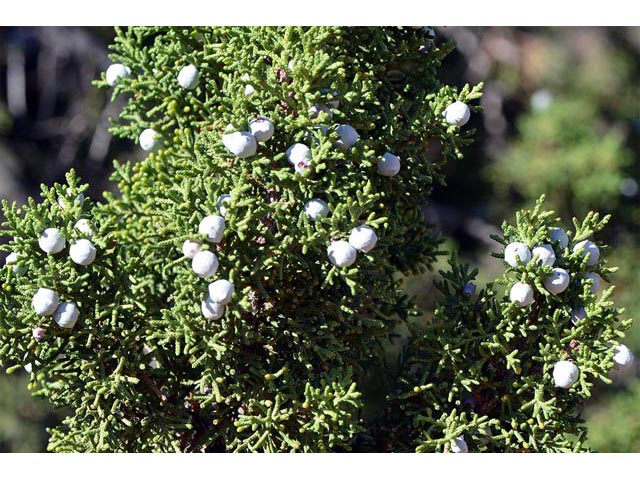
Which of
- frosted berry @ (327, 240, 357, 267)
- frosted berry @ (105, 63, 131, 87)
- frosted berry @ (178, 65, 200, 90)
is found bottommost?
frosted berry @ (327, 240, 357, 267)

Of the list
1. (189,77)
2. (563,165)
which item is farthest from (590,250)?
(563,165)

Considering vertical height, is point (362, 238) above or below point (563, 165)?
below

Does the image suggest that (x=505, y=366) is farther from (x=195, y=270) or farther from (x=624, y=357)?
(x=195, y=270)

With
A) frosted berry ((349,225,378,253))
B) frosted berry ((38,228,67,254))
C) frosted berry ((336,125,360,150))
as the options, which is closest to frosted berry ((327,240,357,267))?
frosted berry ((349,225,378,253))

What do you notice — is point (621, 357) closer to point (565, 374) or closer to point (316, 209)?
point (565, 374)

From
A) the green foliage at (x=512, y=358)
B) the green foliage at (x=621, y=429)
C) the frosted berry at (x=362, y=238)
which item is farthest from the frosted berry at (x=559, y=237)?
the green foliage at (x=621, y=429)

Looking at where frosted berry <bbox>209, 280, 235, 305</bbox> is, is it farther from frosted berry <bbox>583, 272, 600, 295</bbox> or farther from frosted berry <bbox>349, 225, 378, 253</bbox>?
frosted berry <bbox>583, 272, 600, 295</bbox>

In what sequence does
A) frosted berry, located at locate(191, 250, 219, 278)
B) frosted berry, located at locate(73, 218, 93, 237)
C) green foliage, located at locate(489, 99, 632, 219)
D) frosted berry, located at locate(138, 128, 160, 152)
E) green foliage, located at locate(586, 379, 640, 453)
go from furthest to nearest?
green foliage, located at locate(489, 99, 632, 219) < green foliage, located at locate(586, 379, 640, 453) < frosted berry, located at locate(138, 128, 160, 152) < frosted berry, located at locate(73, 218, 93, 237) < frosted berry, located at locate(191, 250, 219, 278)

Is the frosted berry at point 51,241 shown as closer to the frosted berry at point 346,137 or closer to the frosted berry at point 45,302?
the frosted berry at point 45,302
